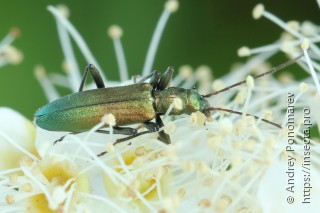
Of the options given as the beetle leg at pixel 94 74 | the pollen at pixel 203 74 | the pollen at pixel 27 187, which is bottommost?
the pollen at pixel 27 187

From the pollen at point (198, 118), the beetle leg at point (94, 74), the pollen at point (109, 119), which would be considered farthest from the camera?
the beetle leg at point (94, 74)

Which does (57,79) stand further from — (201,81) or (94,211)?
(94,211)

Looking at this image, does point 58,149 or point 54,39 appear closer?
point 58,149

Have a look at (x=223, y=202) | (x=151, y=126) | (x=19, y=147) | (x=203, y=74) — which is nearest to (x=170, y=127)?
(x=151, y=126)

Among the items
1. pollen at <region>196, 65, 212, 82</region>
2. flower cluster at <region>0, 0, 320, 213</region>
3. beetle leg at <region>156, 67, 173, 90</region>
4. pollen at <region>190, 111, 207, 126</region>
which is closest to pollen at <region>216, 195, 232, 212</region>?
flower cluster at <region>0, 0, 320, 213</region>

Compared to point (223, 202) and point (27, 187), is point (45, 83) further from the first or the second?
point (223, 202)

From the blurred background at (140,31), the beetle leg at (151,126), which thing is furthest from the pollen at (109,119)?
the blurred background at (140,31)

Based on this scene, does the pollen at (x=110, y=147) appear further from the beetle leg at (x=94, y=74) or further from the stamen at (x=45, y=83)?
the stamen at (x=45, y=83)

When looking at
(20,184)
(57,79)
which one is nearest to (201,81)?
(57,79)
